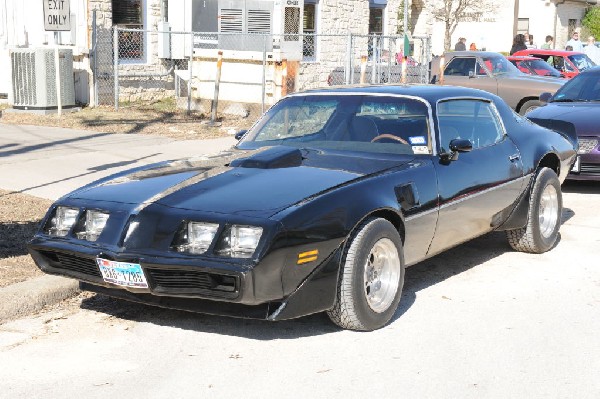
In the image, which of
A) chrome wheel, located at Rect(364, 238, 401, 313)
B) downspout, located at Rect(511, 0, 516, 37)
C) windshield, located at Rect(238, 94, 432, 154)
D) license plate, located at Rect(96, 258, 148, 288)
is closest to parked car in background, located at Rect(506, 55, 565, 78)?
windshield, located at Rect(238, 94, 432, 154)

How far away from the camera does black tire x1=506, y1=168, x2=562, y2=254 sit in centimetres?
768

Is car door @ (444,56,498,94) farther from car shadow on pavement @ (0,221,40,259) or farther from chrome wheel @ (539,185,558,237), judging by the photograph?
car shadow on pavement @ (0,221,40,259)

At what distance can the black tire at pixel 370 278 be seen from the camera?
5.39 metres

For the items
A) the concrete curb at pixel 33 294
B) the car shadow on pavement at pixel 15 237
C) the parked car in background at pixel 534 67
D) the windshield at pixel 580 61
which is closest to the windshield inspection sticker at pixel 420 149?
the concrete curb at pixel 33 294

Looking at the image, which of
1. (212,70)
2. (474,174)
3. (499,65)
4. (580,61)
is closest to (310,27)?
(580,61)

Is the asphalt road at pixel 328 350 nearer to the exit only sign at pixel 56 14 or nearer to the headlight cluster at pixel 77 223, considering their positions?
the headlight cluster at pixel 77 223

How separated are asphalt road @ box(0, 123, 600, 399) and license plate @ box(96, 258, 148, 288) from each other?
15.1 inches

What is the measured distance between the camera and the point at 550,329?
581cm

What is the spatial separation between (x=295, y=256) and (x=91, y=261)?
1.21 m

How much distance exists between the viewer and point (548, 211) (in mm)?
8031

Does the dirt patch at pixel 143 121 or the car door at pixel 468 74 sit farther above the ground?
the car door at pixel 468 74

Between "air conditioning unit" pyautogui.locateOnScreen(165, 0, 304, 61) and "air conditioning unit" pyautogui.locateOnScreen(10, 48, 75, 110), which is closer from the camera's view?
"air conditioning unit" pyautogui.locateOnScreen(10, 48, 75, 110)

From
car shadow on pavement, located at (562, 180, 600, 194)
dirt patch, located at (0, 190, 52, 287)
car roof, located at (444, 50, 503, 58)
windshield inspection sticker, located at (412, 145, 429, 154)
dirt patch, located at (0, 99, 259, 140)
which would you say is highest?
car roof, located at (444, 50, 503, 58)

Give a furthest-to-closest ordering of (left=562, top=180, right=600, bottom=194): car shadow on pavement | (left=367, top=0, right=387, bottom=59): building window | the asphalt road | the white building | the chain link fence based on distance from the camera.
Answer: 1. the white building
2. (left=367, top=0, right=387, bottom=59): building window
3. the chain link fence
4. (left=562, top=180, right=600, bottom=194): car shadow on pavement
5. the asphalt road
